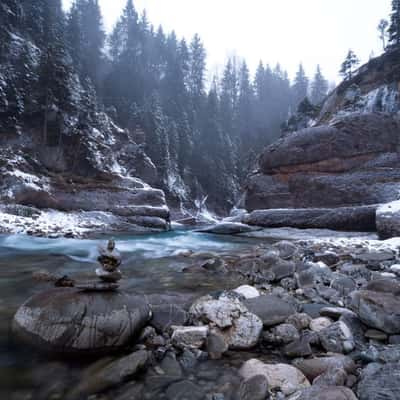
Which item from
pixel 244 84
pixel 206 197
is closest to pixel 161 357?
pixel 206 197

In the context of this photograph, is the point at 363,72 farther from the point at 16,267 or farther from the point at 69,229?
the point at 16,267

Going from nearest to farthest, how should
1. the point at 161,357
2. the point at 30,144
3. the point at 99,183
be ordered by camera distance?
the point at 161,357 < the point at 99,183 < the point at 30,144

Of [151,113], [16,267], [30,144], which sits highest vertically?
[151,113]

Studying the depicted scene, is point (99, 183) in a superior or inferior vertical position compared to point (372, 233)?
superior

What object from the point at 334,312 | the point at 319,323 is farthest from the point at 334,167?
the point at 319,323

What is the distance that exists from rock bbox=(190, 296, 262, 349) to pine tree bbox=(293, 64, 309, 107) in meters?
70.8

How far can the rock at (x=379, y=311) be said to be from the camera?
9.67 ft

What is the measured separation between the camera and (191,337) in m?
2.83

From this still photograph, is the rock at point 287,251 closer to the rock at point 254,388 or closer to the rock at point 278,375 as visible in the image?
the rock at point 278,375

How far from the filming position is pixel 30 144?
24219 millimetres

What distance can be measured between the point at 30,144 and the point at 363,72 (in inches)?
1343

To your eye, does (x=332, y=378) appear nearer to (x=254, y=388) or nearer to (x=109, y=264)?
(x=254, y=388)

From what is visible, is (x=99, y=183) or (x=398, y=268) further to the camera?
(x=99, y=183)

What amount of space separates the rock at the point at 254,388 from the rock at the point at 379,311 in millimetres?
1652
